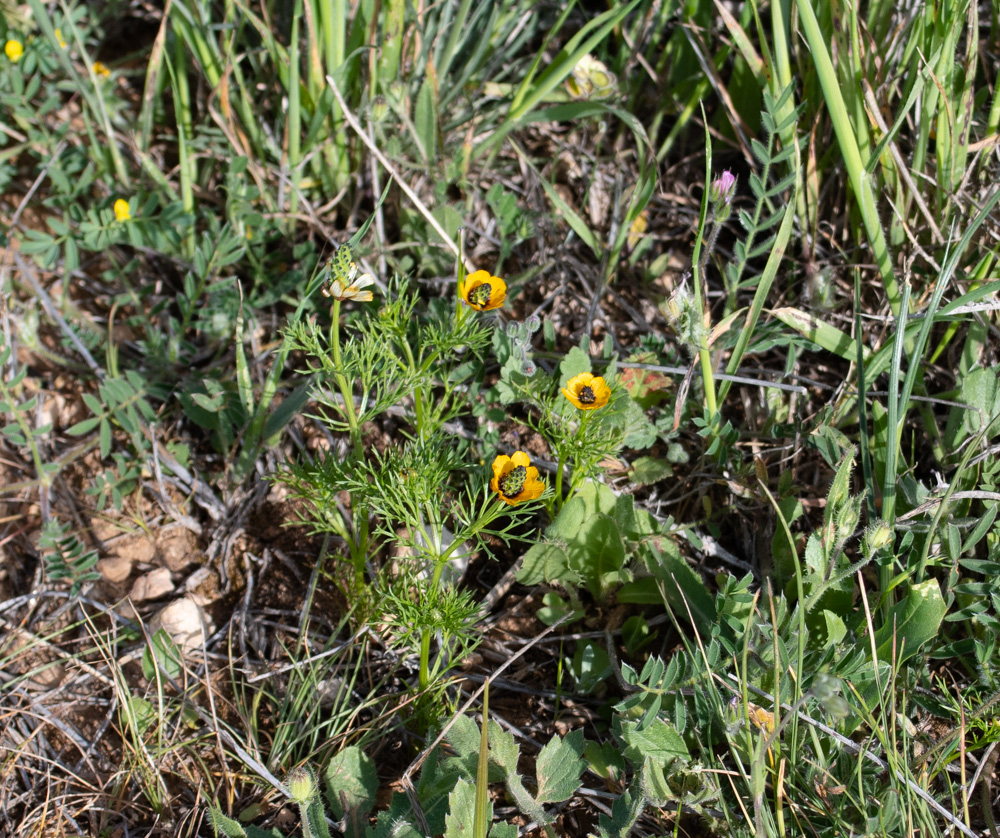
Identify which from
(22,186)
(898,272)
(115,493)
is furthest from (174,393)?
(898,272)

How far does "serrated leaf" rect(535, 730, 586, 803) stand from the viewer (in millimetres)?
1461

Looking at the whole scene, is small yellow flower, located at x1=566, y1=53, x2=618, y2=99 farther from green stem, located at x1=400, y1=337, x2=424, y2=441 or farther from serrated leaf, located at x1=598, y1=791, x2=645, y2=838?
serrated leaf, located at x1=598, y1=791, x2=645, y2=838

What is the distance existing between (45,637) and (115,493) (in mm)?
360

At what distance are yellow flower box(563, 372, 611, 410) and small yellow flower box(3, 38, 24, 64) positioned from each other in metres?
1.92

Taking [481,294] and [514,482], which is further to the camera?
[481,294]

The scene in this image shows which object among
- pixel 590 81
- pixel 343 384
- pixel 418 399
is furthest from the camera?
pixel 590 81

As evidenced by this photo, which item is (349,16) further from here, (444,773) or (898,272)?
(444,773)

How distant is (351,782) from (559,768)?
38 cm

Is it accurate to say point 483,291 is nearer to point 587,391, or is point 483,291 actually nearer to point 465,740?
point 587,391

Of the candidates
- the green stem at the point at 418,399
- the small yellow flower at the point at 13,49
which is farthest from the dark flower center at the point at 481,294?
the small yellow flower at the point at 13,49

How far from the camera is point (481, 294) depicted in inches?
67.7

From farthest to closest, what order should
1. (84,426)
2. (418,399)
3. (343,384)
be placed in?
(84,426) → (418,399) → (343,384)

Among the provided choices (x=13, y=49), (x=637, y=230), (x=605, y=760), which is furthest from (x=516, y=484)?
(x=13, y=49)

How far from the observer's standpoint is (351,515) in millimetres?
1938
